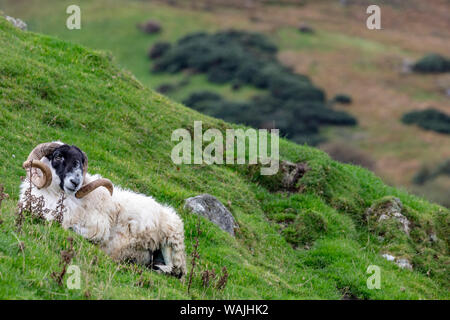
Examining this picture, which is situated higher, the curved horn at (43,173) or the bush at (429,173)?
the curved horn at (43,173)

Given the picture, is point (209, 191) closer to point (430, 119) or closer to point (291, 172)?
point (291, 172)

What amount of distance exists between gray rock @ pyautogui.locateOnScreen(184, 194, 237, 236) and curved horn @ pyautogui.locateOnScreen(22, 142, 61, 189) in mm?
4629

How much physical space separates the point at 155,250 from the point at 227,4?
472 feet

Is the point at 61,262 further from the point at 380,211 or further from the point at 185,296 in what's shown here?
the point at 380,211

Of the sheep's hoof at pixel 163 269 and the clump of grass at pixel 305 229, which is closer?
the sheep's hoof at pixel 163 269

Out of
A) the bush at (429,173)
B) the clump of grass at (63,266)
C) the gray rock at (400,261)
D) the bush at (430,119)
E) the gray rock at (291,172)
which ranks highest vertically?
the clump of grass at (63,266)

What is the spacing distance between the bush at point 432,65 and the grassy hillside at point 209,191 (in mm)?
101734

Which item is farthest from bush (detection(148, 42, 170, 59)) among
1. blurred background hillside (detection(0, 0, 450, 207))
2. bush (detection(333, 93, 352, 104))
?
bush (detection(333, 93, 352, 104))

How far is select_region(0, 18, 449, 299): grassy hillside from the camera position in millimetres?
13734

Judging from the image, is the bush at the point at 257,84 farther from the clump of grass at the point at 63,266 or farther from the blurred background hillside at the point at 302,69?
the clump of grass at the point at 63,266

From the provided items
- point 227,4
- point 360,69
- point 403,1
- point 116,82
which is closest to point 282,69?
point 360,69

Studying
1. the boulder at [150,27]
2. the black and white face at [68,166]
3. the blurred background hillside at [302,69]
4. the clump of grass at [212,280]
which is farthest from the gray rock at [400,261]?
the boulder at [150,27]

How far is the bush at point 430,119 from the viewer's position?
103938 millimetres

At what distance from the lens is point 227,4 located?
492 feet
